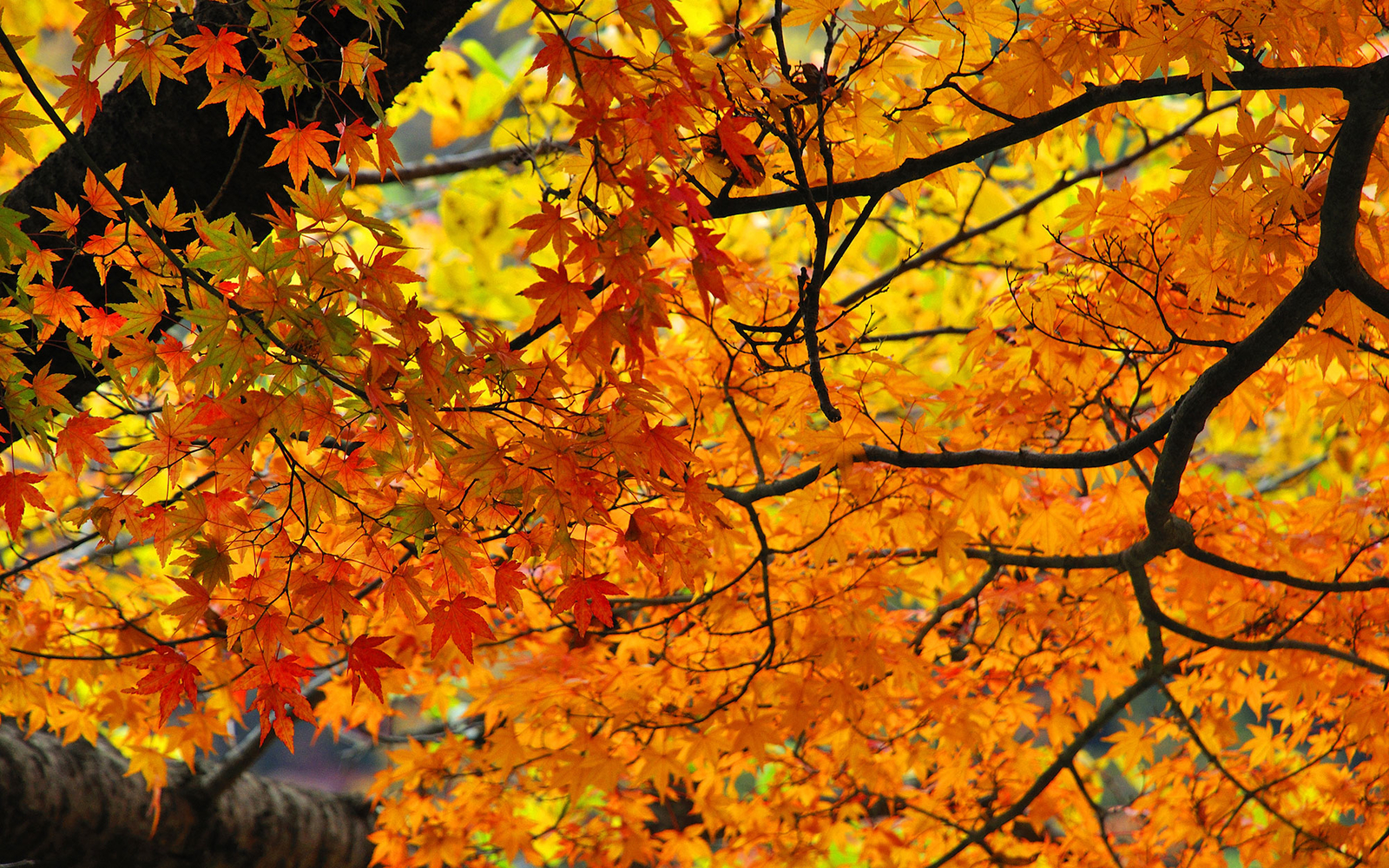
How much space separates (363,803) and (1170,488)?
4.03 meters

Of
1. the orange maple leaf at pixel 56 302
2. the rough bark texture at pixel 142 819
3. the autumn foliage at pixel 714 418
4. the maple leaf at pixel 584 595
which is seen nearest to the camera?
the autumn foliage at pixel 714 418

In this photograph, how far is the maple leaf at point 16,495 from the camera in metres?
1.69

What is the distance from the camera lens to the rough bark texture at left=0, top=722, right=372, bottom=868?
3217 millimetres

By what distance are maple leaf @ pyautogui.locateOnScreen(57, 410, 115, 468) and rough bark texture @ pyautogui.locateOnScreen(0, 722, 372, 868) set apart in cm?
211

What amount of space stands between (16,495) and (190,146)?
2.94ft

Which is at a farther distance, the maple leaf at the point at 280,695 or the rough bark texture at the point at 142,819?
the rough bark texture at the point at 142,819

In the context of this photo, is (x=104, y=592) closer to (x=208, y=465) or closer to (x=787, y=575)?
(x=208, y=465)

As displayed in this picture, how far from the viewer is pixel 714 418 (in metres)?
2.92

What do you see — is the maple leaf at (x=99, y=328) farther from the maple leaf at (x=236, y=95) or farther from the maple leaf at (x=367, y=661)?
the maple leaf at (x=367, y=661)

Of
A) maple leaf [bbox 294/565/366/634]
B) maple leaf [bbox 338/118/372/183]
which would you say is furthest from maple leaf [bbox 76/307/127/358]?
maple leaf [bbox 294/565/366/634]

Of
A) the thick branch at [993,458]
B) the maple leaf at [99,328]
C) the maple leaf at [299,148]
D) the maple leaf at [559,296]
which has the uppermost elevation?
the thick branch at [993,458]

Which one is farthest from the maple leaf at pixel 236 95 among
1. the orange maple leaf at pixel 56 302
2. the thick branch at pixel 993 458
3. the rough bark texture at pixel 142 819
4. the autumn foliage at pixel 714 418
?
the rough bark texture at pixel 142 819

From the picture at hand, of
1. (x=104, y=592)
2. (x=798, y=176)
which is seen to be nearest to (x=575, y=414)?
(x=798, y=176)

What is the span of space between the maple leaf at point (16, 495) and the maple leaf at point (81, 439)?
7 cm
